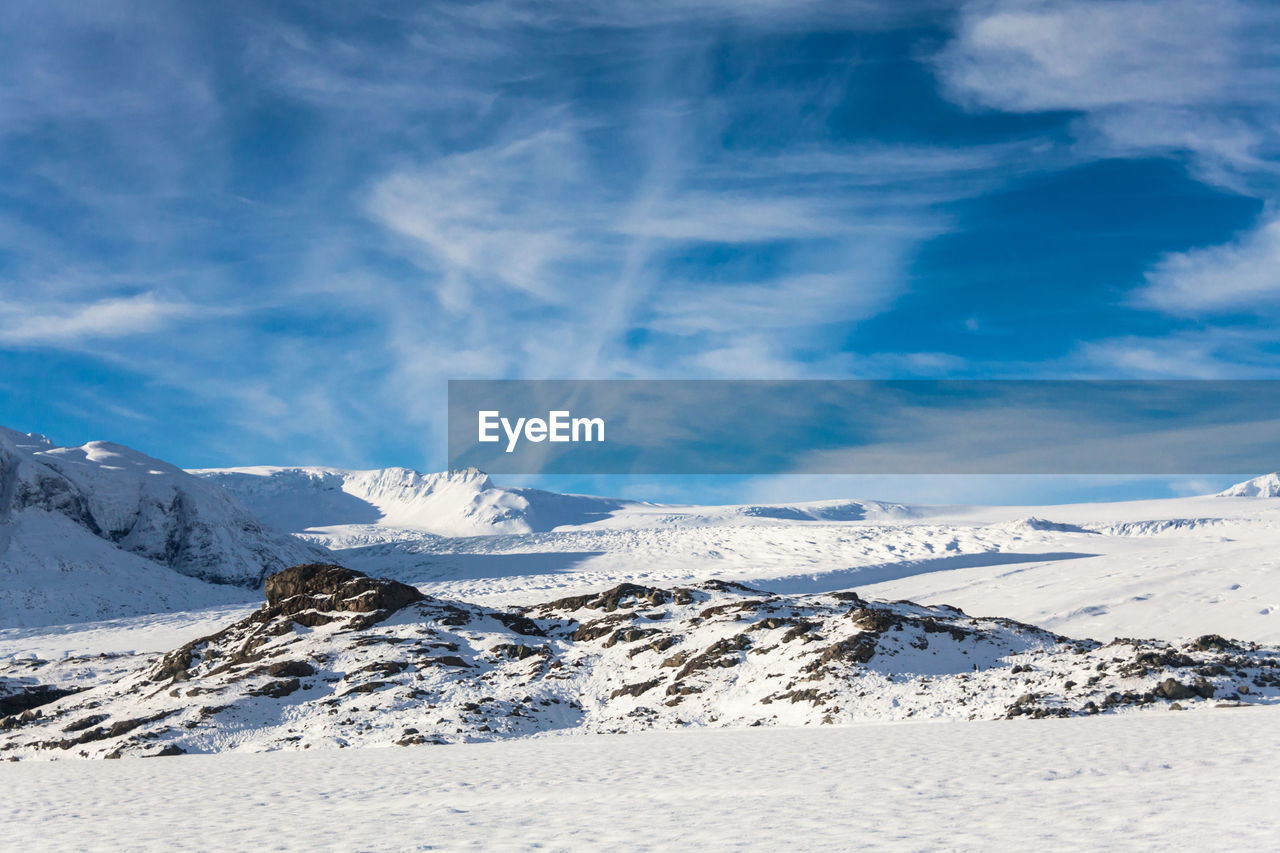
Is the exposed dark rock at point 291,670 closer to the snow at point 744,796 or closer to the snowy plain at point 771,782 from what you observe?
the snowy plain at point 771,782

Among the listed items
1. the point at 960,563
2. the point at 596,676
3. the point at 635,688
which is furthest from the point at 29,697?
the point at 960,563

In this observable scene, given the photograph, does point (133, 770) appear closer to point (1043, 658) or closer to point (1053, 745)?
point (1053, 745)

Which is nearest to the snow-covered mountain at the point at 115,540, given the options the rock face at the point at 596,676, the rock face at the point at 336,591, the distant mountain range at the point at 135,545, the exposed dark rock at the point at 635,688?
the distant mountain range at the point at 135,545

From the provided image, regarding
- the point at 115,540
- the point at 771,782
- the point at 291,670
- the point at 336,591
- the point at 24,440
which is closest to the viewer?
the point at 771,782

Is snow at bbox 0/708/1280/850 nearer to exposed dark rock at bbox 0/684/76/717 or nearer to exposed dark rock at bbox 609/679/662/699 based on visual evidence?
exposed dark rock at bbox 609/679/662/699

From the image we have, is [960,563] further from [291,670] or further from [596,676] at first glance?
[291,670]
